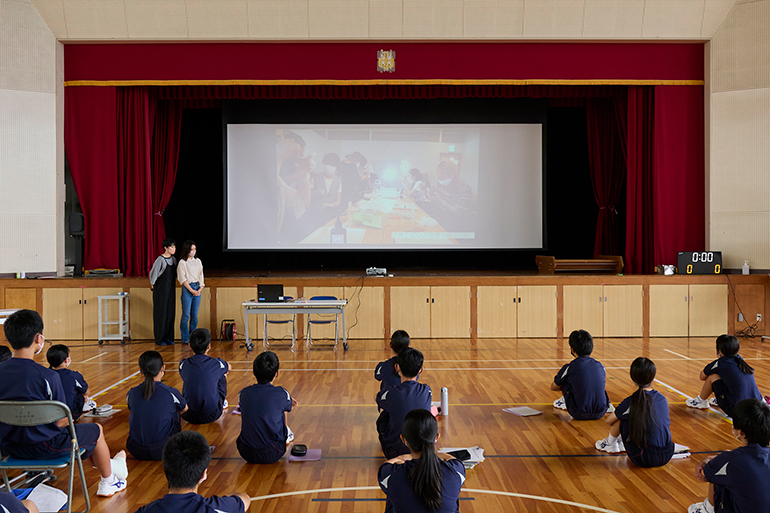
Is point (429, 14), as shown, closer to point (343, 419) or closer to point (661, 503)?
point (343, 419)

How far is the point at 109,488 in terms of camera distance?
3.42 m

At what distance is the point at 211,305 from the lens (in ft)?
30.1

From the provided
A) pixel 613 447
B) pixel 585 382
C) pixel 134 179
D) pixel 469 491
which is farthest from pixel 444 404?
pixel 134 179

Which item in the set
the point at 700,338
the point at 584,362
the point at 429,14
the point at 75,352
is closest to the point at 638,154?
the point at 700,338

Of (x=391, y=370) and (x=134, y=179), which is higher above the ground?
(x=134, y=179)

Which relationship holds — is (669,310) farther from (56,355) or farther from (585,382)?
(56,355)

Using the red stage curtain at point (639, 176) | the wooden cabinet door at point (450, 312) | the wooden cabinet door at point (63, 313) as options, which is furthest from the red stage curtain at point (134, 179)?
the red stage curtain at point (639, 176)

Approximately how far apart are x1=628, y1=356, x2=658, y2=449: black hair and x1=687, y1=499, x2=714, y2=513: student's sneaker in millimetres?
617

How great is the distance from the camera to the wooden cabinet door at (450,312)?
9141 millimetres

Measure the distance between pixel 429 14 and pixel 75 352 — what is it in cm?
745

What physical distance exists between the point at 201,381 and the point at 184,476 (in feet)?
9.29

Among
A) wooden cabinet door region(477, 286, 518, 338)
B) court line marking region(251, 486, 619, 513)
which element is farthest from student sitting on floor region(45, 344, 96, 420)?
wooden cabinet door region(477, 286, 518, 338)

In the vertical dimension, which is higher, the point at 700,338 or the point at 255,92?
the point at 255,92

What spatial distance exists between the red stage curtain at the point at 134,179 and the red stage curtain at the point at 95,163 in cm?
15
